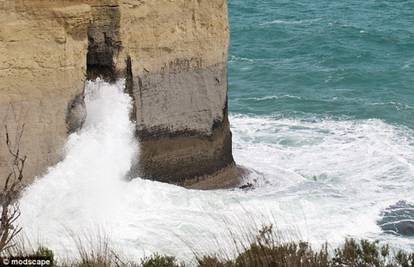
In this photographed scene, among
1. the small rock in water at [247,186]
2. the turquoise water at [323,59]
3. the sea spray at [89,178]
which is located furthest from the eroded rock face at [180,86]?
the turquoise water at [323,59]

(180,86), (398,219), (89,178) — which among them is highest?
(180,86)

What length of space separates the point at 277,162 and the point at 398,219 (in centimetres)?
418

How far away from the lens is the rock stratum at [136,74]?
14578 millimetres

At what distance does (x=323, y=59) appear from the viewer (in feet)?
97.2

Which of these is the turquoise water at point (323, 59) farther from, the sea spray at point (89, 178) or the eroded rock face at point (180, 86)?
the sea spray at point (89, 178)

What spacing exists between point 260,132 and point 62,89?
7892mm

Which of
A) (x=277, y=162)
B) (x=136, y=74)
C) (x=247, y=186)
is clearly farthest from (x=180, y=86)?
(x=277, y=162)

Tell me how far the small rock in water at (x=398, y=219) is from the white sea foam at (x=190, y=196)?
7.2 inches

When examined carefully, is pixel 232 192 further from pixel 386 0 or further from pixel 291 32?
pixel 386 0

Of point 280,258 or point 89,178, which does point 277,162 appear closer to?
point 89,178

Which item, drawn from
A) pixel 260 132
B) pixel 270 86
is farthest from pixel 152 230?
pixel 270 86

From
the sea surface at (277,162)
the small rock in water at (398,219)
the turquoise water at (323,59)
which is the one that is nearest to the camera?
the sea surface at (277,162)

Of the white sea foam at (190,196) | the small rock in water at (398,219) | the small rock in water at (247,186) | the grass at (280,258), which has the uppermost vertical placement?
the grass at (280,258)

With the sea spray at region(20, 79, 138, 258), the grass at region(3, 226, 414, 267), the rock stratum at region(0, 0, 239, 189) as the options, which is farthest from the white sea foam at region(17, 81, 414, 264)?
the grass at region(3, 226, 414, 267)
